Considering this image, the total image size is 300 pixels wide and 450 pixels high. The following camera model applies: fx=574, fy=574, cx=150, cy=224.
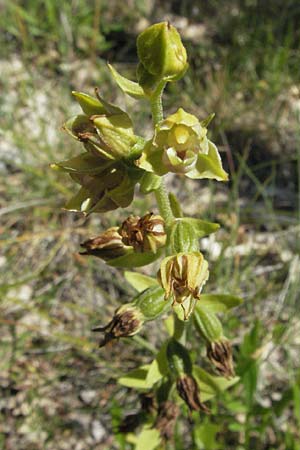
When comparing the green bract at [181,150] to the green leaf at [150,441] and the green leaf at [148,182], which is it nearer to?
the green leaf at [148,182]

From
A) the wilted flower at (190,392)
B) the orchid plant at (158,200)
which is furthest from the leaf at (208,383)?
the wilted flower at (190,392)

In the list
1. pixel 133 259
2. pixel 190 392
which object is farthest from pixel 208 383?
pixel 133 259

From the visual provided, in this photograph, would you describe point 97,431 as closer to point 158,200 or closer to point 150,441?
point 150,441

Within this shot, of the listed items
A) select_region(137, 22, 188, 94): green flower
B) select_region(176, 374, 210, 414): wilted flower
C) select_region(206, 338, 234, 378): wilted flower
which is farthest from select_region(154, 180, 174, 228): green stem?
select_region(176, 374, 210, 414): wilted flower

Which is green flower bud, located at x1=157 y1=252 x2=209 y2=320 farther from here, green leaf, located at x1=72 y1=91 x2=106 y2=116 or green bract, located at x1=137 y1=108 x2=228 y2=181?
green leaf, located at x1=72 y1=91 x2=106 y2=116

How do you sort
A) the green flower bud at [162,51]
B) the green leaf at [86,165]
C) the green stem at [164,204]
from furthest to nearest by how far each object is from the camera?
the green stem at [164,204] < the green leaf at [86,165] < the green flower bud at [162,51]

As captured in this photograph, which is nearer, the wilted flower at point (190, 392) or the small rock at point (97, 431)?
the wilted flower at point (190, 392)

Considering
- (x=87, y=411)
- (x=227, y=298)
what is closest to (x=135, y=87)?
(x=227, y=298)
